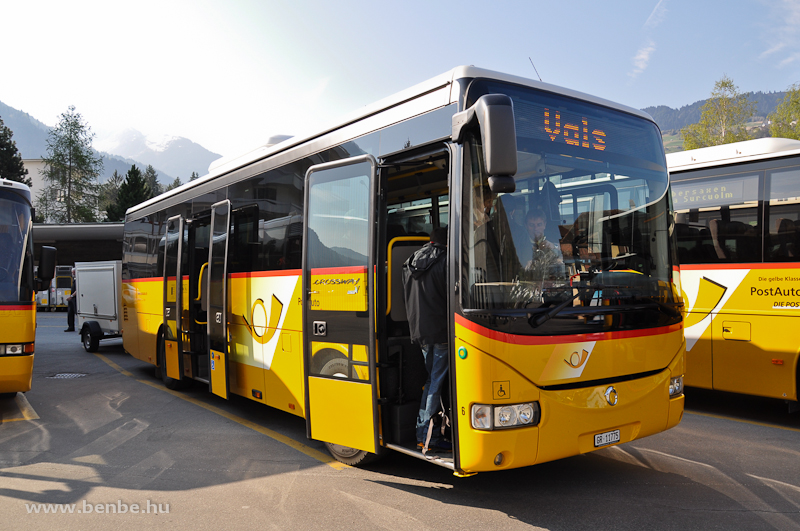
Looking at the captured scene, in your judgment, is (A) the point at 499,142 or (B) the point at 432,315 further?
(B) the point at 432,315

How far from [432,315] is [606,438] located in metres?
1.65

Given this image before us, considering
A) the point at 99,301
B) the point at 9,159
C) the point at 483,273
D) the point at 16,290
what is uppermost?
the point at 9,159

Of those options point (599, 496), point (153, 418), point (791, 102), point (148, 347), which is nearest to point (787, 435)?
point (599, 496)

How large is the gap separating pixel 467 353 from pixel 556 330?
689 mm

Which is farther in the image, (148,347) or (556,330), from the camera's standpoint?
(148,347)

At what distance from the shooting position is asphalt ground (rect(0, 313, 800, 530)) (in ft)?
15.1

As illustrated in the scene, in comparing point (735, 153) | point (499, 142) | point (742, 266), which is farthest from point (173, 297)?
point (735, 153)

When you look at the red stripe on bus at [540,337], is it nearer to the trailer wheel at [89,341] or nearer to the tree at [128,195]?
the trailer wheel at [89,341]

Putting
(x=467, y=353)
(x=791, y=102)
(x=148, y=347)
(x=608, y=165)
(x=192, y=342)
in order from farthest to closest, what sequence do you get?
(x=791, y=102), (x=148, y=347), (x=192, y=342), (x=608, y=165), (x=467, y=353)

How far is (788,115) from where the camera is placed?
39594mm

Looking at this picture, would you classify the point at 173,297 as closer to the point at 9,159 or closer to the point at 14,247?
the point at 14,247

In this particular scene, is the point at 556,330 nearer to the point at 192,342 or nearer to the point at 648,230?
the point at 648,230

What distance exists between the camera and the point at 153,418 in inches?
331

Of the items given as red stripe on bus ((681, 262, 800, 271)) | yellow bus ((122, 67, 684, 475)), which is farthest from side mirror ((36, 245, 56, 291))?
red stripe on bus ((681, 262, 800, 271))
